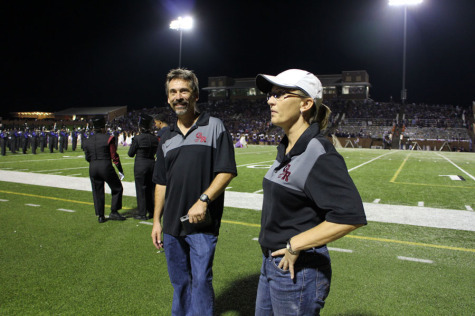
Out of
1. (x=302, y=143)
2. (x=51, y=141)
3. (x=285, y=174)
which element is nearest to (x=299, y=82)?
(x=302, y=143)

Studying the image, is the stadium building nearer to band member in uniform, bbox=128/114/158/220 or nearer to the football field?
the football field

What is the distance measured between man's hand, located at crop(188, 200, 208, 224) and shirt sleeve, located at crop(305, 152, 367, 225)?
0.98 metres

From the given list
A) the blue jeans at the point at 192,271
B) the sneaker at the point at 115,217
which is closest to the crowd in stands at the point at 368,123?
the sneaker at the point at 115,217

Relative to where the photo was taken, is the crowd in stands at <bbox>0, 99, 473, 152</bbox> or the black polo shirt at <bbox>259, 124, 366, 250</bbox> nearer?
the black polo shirt at <bbox>259, 124, 366, 250</bbox>

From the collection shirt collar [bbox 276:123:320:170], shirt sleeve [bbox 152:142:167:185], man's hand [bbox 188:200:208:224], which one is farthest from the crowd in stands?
shirt collar [bbox 276:123:320:170]

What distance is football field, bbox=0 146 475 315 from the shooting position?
3314 mm

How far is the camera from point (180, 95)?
103 inches

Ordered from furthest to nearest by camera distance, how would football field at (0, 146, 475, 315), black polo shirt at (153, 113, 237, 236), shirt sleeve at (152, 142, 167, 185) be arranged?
football field at (0, 146, 475, 315)
shirt sleeve at (152, 142, 167, 185)
black polo shirt at (153, 113, 237, 236)

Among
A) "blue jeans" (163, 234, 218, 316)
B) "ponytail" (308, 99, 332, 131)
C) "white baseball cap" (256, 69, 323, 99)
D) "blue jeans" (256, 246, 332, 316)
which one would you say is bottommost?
"blue jeans" (163, 234, 218, 316)

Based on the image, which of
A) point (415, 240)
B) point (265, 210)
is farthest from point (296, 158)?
point (415, 240)

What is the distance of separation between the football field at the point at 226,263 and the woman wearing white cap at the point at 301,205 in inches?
65.5

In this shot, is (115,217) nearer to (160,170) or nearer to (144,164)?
(144,164)

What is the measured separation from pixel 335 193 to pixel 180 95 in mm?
1452

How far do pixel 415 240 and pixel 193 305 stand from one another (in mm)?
4116
